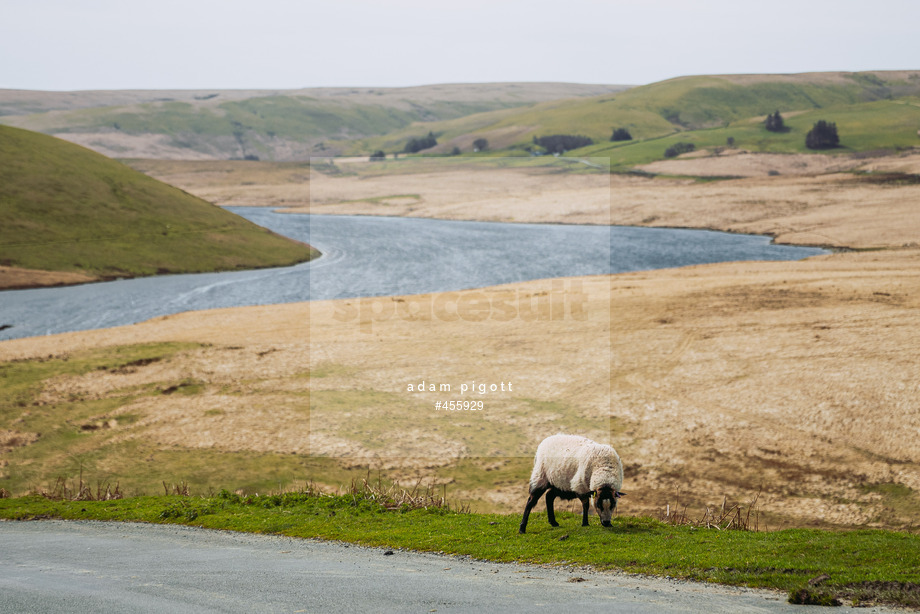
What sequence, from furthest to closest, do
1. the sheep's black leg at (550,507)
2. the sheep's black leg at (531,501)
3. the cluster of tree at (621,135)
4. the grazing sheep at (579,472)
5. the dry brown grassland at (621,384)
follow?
the cluster of tree at (621,135), the dry brown grassland at (621,384), the sheep's black leg at (550,507), the sheep's black leg at (531,501), the grazing sheep at (579,472)

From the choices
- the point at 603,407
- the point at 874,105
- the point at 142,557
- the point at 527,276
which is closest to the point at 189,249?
the point at 527,276

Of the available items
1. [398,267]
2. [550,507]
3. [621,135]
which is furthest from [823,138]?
[550,507]

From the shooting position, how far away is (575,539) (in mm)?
15398

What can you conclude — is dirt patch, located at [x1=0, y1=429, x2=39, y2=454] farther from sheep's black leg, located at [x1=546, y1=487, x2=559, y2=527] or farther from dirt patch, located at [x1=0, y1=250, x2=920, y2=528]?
sheep's black leg, located at [x1=546, y1=487, x2=559, y2=527]

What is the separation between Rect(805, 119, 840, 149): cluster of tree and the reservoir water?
2231 inches

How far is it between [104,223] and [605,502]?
247ft

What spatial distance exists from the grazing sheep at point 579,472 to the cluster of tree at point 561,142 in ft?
554

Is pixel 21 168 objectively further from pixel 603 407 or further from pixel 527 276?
pixel 603 407

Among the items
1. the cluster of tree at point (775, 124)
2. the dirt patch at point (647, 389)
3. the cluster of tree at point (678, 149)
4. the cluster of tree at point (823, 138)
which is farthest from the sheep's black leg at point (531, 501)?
the cluster of tree at point (775, 124)

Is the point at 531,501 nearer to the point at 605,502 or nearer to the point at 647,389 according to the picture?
the point at 605,502

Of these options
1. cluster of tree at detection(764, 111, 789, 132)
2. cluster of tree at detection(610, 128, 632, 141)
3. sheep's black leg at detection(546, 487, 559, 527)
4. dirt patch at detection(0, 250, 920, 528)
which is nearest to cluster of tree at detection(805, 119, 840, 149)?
cluster of tree at detection(764, 111, 789, 132)

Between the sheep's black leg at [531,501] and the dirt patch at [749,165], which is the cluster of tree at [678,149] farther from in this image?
the sheep's black leg at [531,501]

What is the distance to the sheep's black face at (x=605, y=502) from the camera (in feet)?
50.3

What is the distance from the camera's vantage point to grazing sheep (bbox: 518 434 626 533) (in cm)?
1507
